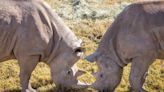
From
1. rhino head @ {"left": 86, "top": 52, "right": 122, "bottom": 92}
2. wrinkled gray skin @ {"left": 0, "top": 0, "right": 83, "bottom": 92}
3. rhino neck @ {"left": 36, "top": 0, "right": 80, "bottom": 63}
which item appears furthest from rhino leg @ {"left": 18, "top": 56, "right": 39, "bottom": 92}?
rhino head @ {"left": 86, "top": 52, "right": 122, "bottom": 92}

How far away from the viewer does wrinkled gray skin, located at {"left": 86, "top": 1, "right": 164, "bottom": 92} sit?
8508mm

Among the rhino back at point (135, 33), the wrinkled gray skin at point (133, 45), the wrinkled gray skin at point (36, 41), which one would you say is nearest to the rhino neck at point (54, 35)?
the wrinkled gray skin at point (36, 41)

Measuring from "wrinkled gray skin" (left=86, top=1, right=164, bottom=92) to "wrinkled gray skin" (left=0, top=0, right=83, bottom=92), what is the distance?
441 millimetres

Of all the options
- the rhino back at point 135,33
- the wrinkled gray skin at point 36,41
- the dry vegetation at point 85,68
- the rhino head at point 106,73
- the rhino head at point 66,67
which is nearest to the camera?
the rhino back at point 135,33

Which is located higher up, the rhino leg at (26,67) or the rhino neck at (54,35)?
the rhino neck at (54,35)

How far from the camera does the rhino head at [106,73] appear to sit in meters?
8.91

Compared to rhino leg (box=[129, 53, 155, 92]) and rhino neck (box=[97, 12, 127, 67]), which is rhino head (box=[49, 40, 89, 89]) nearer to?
rhino neck (box=[97, 12, 127, 67])

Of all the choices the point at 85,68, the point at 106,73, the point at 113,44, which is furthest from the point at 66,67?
the point at 85,68

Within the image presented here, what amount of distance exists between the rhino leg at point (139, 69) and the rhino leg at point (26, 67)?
169cm

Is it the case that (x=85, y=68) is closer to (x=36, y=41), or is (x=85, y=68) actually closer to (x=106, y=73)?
(x=106, y=73)

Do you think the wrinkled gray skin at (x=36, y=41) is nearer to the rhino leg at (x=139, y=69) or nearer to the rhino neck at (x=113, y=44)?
the rhino neck at (x=113, y=44)

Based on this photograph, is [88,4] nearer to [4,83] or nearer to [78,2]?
[78,2]

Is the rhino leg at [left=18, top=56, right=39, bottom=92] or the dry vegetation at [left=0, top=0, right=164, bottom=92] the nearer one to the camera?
the rhino leg at [left=18, top=56, right=39, bottom=92]

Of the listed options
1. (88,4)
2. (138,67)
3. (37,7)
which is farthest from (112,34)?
(88,4)
